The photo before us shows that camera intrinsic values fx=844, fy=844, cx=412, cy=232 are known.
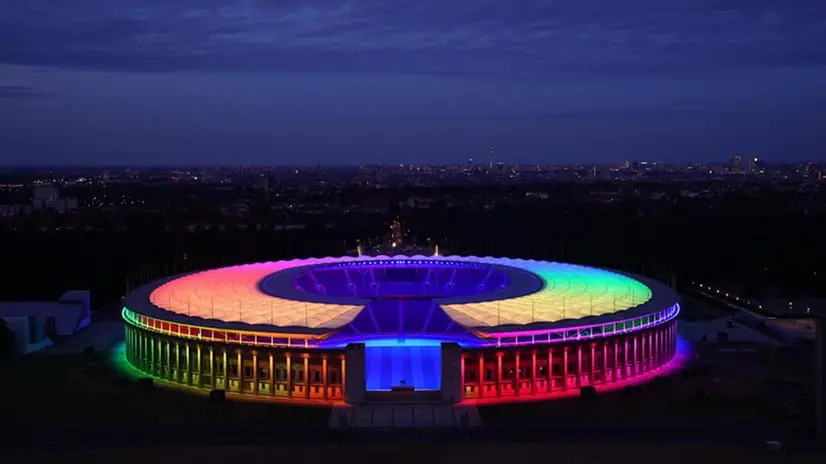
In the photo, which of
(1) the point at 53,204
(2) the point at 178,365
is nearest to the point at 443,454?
(2) the point at 178,365

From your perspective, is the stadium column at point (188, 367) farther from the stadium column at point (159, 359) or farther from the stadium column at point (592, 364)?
the stadium column at point (592, 364)

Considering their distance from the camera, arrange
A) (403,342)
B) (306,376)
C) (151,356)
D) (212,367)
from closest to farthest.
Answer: (306,376) < (212,367) < (403,342) < (151,356)

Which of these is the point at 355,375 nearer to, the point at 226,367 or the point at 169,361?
the point at 226,367

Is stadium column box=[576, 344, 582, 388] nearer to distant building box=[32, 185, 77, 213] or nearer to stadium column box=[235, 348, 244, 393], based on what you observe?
stadium column box=[235, 348, 244, 393]

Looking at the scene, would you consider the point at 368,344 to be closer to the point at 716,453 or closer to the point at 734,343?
the point at 716,453

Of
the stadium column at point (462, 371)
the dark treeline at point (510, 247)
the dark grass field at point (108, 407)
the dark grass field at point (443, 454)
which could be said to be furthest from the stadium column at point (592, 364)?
the dark treeline at point (510, 247)
